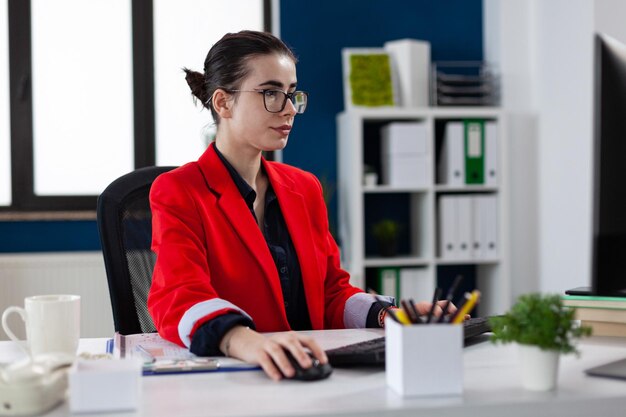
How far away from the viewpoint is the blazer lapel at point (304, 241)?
1.73 metres

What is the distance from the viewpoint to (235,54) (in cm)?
181

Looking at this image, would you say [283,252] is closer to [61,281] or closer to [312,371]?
[312,371]

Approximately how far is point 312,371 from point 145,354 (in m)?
0.35

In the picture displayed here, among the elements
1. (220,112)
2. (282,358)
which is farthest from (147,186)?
(282,358)

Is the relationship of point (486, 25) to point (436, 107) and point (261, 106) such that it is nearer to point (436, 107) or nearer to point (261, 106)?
point (436, 107)

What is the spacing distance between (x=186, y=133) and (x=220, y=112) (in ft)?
7.71

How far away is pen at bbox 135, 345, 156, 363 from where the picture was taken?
1258mm

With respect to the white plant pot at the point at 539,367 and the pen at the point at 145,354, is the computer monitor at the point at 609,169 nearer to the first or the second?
the white plant pot at the point at 539,367

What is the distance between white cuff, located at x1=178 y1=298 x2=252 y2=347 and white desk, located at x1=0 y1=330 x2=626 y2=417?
173 mm

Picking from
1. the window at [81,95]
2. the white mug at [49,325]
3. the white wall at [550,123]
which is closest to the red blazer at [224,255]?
the white mug at [49,325]

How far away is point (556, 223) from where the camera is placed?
387cm

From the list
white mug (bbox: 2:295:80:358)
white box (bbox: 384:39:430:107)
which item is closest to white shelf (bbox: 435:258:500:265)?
white box (bbox: 384:39:430:107)

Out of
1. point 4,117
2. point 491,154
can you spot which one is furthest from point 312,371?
point 4,117

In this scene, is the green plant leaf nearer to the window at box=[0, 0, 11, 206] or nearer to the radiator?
the radiator
